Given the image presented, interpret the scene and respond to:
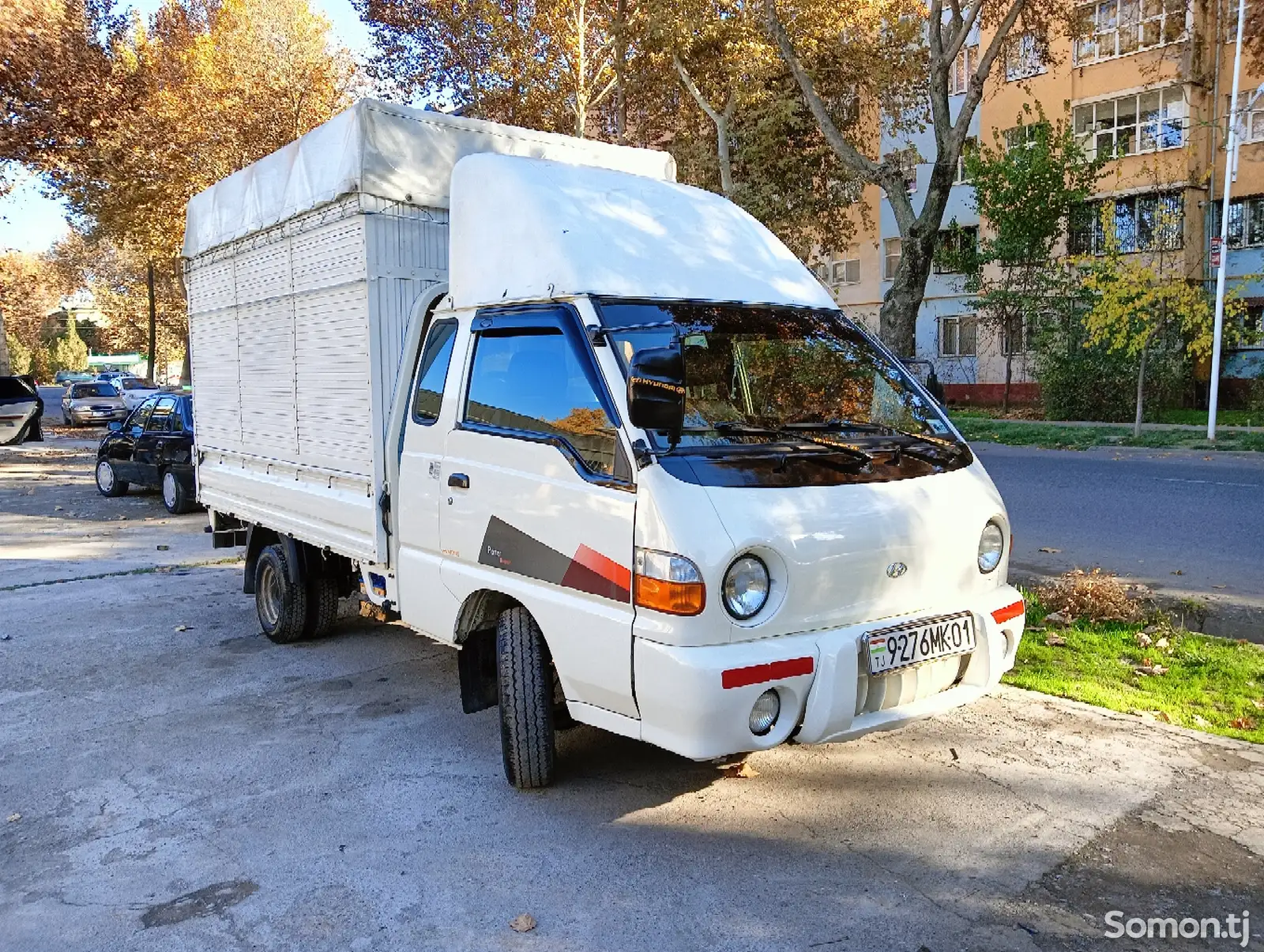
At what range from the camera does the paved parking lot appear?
337 centimetres

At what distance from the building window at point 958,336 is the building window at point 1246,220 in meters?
7.78

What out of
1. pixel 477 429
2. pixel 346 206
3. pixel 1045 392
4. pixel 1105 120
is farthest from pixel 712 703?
pixel 1105 120

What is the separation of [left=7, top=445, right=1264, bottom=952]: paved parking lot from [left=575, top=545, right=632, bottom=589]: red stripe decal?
3.45 feet

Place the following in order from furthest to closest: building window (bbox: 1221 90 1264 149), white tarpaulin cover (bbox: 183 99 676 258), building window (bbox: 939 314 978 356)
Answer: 1. building window (bbox: 939 314 978 356)
2. building window (bbox: 1221 90 1264 149)
3. white tarpaulin cover (bbox: 183 99 676 258)

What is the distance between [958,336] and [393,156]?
32.3 m

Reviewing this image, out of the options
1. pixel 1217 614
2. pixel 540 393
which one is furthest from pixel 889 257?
Answer: pixel 540 393

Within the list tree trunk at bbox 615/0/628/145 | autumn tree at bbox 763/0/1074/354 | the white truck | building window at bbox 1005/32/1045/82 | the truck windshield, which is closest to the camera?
the white truck

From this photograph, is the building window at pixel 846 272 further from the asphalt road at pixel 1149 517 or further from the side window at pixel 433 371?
the side window at pixel 433 371

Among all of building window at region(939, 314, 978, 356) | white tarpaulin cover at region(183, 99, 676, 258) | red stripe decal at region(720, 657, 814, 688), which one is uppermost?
building window at region(939, 314, 978, 356)

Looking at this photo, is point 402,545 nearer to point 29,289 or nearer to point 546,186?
point 546,186

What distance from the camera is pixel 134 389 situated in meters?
41.1

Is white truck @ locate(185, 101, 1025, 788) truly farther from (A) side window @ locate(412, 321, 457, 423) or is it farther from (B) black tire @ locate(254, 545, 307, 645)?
(B) black tire @ locate(254, 545, 307, 645)

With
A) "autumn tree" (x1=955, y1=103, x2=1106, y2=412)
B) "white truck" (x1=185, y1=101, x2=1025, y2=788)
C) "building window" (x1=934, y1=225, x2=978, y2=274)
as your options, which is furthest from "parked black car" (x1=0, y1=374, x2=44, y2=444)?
"autumn tree" (x1=955, y1=103, x2=1106, y2=412)

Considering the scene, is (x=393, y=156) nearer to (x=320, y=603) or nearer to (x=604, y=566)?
(x=604, y=566)
